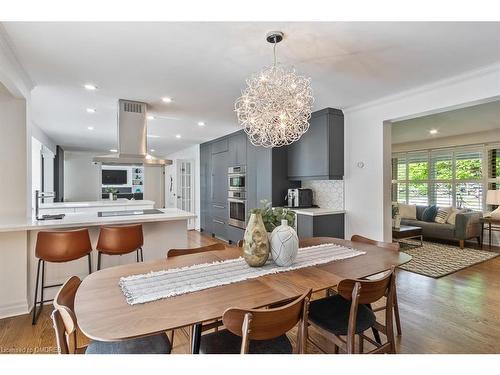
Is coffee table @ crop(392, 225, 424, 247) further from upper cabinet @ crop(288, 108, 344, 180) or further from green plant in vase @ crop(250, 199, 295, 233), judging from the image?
green plant in vase @ crop(250, 199, 295, 233)

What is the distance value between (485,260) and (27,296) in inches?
238

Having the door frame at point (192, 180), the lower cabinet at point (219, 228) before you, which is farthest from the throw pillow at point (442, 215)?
the door frame at point (192, 180)

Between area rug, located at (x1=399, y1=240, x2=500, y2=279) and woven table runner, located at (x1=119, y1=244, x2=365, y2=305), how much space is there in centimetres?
255

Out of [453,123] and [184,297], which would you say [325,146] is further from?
[184,297]

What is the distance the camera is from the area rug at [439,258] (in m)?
3.82

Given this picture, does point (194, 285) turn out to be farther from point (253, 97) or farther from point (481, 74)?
point (481, 74)

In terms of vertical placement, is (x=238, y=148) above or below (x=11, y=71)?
below

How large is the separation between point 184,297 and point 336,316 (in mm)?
966

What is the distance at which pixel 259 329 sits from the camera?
1119 millimetres

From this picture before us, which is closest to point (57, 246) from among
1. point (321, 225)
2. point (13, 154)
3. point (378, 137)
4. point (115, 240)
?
point (115, 240)

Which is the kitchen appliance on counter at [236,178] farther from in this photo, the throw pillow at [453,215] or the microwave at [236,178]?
the throw pillow at [453,215]

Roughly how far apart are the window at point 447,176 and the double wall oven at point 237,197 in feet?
15.1

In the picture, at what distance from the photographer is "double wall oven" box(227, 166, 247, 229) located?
526 cm
